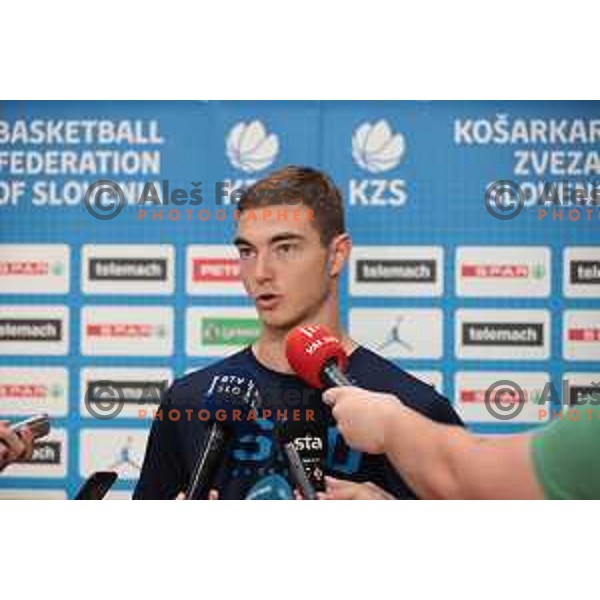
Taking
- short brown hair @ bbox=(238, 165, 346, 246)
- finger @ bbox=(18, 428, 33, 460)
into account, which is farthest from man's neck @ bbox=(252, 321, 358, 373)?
finger @ bbox=(18, 428, 33, 460)

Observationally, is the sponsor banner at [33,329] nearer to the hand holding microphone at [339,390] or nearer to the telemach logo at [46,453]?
the telemach logo at [46,453]

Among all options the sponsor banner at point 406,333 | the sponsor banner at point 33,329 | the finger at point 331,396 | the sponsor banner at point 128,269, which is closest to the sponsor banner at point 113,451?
the sponsor banner at point 33,329

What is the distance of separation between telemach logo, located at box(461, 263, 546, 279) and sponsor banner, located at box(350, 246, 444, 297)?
66mm

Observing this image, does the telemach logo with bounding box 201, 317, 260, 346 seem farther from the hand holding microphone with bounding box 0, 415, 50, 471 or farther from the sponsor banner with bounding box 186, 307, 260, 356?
the hand holding microphone with bounding box 0, 415, 50, 471

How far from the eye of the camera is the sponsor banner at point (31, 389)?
264cm

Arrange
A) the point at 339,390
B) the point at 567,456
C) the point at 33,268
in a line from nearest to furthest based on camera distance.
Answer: the point at 567,456, the point at 339,390, the point at 33,268

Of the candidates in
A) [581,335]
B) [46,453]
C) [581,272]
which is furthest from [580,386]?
[46,453]

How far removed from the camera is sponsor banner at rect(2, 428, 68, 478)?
265 cm

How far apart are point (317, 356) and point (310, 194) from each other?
1.26 feet

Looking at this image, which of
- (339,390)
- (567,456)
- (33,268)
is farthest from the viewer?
(33,268)

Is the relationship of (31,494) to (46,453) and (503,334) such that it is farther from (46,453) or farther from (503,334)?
(503,334)

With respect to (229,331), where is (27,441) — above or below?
below

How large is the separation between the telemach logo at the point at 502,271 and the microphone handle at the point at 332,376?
0.37 metres

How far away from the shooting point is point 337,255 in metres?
2.59
